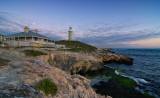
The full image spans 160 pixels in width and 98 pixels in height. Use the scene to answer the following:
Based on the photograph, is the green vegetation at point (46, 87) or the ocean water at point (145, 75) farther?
the ocean water at point (145, 75)

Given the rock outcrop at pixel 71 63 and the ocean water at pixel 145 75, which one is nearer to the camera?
the ocean water at pixel 145 75

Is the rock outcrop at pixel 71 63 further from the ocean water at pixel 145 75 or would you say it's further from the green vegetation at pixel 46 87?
the green vegetation at pixel 46 87

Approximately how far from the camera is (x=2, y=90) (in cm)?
383

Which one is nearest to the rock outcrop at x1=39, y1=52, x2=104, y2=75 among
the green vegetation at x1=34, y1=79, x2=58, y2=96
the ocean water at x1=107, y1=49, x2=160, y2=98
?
the ocean water at x1=107, y1=49, x2=160, y2=98

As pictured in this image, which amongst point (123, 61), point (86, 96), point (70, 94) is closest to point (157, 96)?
point (86, 96)

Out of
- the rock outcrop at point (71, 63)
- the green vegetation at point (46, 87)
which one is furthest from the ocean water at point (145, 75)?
the green vegetation at point (46, 87)

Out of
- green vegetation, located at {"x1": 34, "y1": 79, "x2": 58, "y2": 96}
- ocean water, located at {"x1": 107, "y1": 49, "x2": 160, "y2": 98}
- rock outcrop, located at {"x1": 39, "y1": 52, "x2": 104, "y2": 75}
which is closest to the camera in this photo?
green vegetation, located at {"x1": 34, "y1": 79, "x2": 58, "y2": 96}

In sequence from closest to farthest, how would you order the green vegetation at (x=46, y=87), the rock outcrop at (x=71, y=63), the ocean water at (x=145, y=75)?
the green vegetation at (x=46, y=87)
the ocean water at (x=145, y=75)
the rock outcrop at (x=71, y=63)

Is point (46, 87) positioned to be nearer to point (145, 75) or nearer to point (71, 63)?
point (71, 63)

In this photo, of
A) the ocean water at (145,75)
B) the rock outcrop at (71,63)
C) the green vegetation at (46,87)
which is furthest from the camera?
the rock outcrop at (71,63)

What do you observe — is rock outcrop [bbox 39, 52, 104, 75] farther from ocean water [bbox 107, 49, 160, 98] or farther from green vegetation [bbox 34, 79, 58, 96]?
green vegetation [bbox 34, 79, 58, 96]

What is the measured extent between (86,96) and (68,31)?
61435 millimetres

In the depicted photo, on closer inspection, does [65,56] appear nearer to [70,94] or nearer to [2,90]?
[70,94]

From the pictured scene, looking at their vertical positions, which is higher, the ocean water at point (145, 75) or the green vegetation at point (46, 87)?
the green vegetation at point (46, 87)
